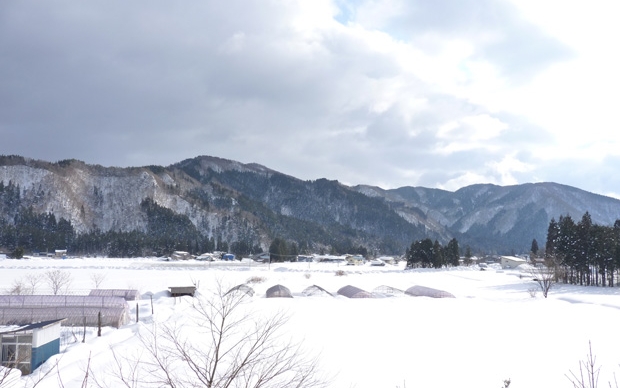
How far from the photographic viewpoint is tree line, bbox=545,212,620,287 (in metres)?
48.3

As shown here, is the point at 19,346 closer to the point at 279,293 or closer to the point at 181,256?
the point at 279,293

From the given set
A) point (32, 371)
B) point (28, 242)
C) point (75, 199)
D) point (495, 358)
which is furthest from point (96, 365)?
point (75, 199)

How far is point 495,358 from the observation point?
16.3 m

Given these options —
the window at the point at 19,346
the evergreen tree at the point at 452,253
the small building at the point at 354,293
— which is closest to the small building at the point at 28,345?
the window at the point at 19,346

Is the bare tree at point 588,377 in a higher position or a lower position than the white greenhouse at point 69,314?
higher

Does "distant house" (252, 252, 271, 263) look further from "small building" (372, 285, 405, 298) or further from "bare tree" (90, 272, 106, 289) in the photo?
"small building" (372, 285, 405, 298)

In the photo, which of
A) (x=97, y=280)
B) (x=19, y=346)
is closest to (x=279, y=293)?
(x=19, y=346)

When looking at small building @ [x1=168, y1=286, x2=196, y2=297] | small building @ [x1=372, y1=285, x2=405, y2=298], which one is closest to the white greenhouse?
small building @ [x1=168, y1=286, x2=196, y2=297]

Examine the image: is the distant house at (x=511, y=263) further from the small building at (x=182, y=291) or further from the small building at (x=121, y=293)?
the small building at (x=121, y=293)

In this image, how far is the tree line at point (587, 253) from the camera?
48312mm

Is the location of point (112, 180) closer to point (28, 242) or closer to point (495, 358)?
point (28, 242)

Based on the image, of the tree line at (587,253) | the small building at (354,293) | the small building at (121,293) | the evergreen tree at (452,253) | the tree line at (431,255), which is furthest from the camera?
the evergreen tree at (452,253)

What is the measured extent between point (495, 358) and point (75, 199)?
574ft

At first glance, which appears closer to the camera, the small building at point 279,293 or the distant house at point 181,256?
the small building at point 279,293
